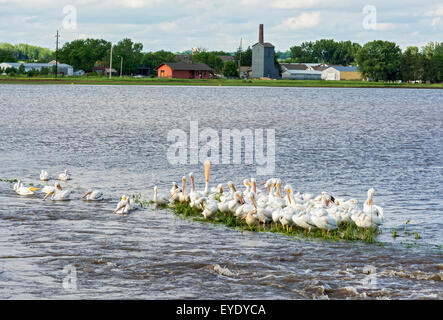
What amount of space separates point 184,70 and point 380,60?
49710mm

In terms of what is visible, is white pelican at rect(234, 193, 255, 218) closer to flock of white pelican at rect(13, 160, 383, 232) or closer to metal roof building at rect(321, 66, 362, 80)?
flock of white pelican at rect(13, 160, 383, 232)

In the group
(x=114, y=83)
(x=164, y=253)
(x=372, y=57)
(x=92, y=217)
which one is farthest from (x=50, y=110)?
(x=372, y=57)

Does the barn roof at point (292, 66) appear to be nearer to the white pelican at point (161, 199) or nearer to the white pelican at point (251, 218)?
the white pelican at point (161, 199)

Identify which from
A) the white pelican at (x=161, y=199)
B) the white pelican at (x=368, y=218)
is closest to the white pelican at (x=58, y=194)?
the white pelican at (x=161, y=199)

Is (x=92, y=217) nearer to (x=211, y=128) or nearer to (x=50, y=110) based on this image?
(x=211, y=128)

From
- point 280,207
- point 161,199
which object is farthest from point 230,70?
point 280,207

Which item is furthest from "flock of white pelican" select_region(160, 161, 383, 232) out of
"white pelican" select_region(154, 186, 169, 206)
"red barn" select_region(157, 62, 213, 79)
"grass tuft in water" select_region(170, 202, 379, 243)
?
"red barn" select_region(157, 62, 213, 79)

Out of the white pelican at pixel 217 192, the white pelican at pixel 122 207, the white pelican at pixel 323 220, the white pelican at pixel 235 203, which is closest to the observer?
the white pelican at pixel 323 220

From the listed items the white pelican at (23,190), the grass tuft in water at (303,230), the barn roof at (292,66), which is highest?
the barn roof at (292,66)

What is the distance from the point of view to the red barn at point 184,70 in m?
161

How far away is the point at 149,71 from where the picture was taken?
183125 mm

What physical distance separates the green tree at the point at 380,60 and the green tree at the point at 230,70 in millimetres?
32531

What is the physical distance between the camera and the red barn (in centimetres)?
16075

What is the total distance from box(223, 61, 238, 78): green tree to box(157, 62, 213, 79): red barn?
6.79 m
